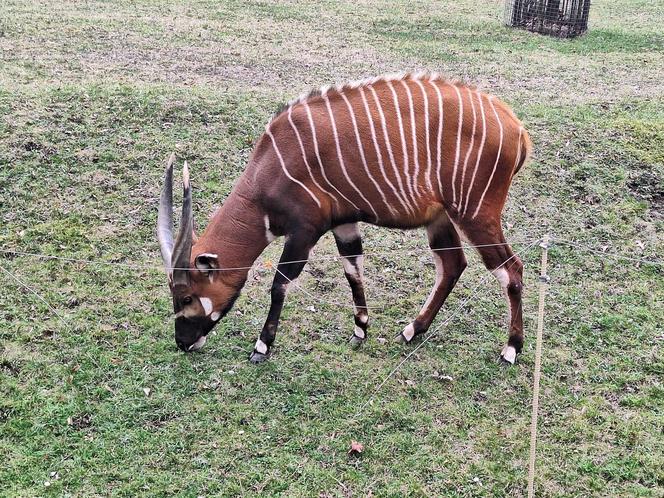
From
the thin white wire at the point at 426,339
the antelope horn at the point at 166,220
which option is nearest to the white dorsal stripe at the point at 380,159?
the thin white wire at the point at 426,339

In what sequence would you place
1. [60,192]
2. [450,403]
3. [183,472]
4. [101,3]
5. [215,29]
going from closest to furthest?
1. [183,472]
2. [450,403]
3. [60,192]
4. [215,29]
5. [101,3]

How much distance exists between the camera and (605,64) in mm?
12164

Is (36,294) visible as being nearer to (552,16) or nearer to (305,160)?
(305,160)

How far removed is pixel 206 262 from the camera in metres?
4.56

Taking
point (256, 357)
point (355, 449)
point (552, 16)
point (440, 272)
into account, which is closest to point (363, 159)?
point (440, 272)

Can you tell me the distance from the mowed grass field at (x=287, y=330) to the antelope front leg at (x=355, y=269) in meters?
0.17

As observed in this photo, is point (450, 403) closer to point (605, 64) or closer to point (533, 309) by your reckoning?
point (533, 309)

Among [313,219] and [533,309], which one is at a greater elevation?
[313,219]

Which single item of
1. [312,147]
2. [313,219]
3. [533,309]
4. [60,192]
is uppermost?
[312,147]

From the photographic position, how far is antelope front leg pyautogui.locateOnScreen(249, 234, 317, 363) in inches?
186

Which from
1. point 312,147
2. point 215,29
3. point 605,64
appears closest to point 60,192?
point 312,147

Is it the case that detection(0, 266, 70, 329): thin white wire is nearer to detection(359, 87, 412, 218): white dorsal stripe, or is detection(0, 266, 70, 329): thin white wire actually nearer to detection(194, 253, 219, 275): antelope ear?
detection(194, 253, 219, 275): antelope ear

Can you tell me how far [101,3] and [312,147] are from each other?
463 inches

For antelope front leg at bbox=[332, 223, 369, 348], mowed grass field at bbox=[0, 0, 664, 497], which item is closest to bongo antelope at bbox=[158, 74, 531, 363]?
antelope front leg at bbox=[332, 223, 369, 348]
